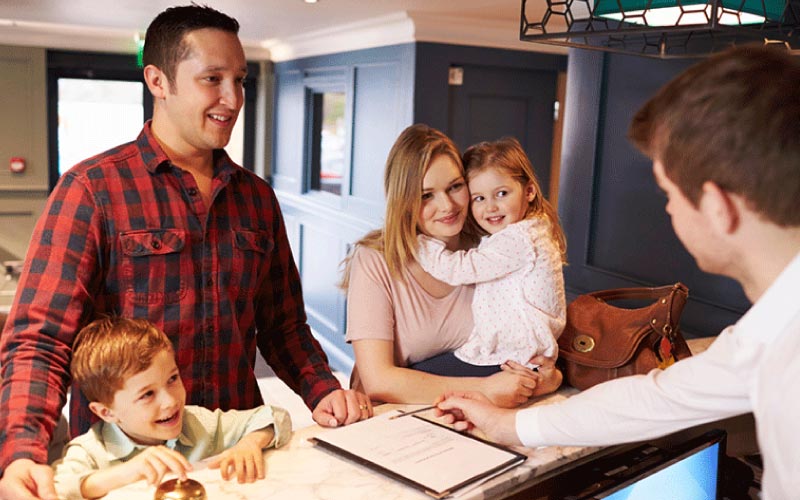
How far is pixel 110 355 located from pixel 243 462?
1.07 feet

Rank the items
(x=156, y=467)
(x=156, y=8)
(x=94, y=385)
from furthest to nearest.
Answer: (x=156, y=8) < (x=94, y=385) < (x=156, y=467)

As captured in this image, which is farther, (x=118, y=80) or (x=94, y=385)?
(x=118, y=80)

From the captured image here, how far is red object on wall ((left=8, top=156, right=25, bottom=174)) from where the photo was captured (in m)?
6.58

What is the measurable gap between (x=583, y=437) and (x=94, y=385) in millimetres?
870

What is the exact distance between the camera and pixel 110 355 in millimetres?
1379

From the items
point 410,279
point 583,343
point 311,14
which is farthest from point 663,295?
point 311,14

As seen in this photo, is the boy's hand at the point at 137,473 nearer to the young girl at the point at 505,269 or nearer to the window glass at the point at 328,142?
the young girl at the point at 505,269

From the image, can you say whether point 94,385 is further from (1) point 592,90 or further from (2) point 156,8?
(2) point 156,8

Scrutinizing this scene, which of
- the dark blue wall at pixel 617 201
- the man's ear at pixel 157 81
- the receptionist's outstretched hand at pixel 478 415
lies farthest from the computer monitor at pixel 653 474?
the dark blue wall at pixel 617 201

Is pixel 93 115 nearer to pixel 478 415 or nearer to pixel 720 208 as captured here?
pixel 478 415

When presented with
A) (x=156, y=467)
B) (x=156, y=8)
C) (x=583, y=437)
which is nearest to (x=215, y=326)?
(x=156, y=467)

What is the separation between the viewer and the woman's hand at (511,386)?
1.64 meters

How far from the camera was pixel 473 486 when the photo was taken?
1.24 meters

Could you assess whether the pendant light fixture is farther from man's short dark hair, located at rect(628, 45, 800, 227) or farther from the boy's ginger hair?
the boy's ginger hair
